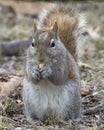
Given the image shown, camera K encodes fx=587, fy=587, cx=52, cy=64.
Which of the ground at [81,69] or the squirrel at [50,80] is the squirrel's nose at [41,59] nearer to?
the squirrel at [50,80]

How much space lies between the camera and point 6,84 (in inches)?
208

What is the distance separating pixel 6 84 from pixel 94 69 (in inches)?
57.1

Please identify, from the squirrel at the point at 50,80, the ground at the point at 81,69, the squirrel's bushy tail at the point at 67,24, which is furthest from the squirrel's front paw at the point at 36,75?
the squirrel's bushy tail at the point at 67,24

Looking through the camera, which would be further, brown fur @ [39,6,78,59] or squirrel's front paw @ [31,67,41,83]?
brown fur @ [39,6,78,59]

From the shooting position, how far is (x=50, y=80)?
A: 4.38m

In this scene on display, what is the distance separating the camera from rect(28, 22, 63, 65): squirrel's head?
427 cm

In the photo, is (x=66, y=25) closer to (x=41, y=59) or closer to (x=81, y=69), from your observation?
(x=41, y=59)

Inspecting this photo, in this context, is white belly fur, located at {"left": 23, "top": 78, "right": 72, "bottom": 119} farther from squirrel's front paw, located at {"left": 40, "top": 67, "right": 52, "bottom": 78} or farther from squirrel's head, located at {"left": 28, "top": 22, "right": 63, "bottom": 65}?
squirrel's head, located at {"left": 28, "top": 22, "right": 63, "bottom": 65}

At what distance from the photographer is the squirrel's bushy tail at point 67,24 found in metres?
5.05

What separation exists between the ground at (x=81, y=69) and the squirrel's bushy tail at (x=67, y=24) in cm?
42

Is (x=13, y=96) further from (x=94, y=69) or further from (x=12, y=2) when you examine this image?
(x=12, y=2)

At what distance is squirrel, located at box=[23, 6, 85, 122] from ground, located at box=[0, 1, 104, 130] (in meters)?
0.10

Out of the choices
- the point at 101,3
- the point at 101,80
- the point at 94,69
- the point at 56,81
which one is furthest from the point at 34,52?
the point at 101,3

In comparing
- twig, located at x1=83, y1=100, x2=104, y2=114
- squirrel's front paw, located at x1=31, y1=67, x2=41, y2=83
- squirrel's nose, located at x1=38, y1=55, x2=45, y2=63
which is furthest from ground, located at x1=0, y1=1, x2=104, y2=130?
squirrel's nose, located at x1=38, y1=55, x2=45, y2=63
